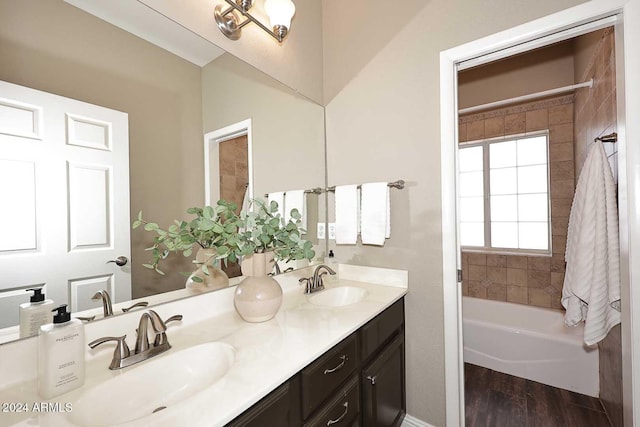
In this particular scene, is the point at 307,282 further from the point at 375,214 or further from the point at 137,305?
the point at 137,305

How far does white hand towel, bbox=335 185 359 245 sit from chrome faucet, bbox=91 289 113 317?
1.20m

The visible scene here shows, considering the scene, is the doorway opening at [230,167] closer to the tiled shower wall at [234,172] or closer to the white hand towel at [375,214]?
the tiled shower wall at [234,172]

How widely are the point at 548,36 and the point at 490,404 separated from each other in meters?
2.16

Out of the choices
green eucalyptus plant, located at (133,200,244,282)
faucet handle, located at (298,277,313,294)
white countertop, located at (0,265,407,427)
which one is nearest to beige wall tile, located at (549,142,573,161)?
white countertop, located at (0,265,407,427)

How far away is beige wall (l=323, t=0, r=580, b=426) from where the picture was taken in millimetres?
1521

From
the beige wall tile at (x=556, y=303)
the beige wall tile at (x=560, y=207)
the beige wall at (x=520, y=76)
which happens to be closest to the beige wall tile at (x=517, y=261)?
the beige wall tile at (x=556, y=303)

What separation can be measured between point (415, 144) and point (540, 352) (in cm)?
186

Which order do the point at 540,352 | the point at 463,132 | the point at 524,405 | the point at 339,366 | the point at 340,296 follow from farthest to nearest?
the point at 463,132 < the point at 540,352 < the point at 524,405 < the point at 340,296 < the point at 339,366

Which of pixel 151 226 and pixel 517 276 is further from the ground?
pixel 151 226

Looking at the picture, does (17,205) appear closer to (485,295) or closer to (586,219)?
(586,219)

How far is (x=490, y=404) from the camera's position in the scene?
1857mm

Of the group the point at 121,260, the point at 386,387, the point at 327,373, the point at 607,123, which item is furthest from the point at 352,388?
the point at 607,123

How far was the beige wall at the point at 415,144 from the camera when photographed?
4.99 feet

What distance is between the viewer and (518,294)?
9.25ft
